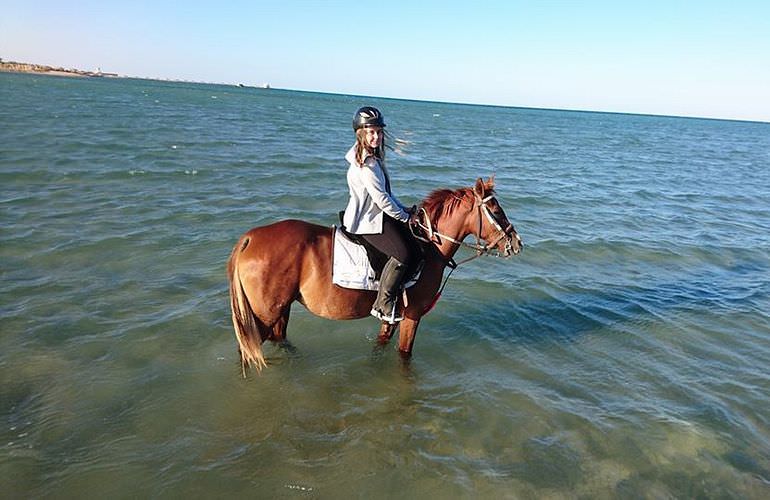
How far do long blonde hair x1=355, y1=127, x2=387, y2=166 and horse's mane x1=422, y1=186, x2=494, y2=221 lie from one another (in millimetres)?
1029

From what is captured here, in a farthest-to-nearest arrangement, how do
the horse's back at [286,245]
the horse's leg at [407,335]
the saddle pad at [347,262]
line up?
1. the horse's leg at [407,335]
2. the saddle pad at [347,262]
3. the horse's back at [286,245]

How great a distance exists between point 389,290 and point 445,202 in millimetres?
1327

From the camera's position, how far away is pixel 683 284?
1018 centimetres

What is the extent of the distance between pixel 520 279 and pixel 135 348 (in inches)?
287

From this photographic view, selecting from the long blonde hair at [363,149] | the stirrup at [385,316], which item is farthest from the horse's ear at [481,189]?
the stirrup at [385,316]

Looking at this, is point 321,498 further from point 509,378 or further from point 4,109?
point 4,109

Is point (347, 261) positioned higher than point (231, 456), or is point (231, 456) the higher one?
point (347, 261)

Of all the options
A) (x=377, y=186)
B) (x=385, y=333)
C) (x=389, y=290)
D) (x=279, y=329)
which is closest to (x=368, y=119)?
(x=377, y=186)

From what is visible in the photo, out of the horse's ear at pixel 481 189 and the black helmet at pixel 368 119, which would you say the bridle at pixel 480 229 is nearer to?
the horse's ear at pixel 481 189

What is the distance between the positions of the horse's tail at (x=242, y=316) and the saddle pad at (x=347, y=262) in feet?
3.37

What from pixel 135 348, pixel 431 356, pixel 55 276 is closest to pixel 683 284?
pixel 431 356

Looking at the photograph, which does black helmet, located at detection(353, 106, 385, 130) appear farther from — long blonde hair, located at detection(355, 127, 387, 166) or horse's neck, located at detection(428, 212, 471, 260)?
horse's neck, located at detection(428, 212, 471, 260)

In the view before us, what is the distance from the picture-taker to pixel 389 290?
536cm

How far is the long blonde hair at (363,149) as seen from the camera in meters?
4.72
